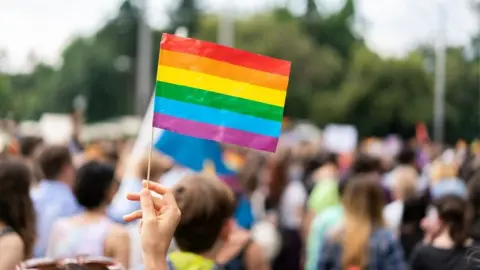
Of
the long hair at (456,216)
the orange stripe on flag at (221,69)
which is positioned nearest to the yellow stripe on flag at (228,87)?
the orange stripe on flag at (221,69)

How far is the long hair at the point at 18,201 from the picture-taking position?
13.1 ft

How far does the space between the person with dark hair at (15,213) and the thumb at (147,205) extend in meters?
1.33

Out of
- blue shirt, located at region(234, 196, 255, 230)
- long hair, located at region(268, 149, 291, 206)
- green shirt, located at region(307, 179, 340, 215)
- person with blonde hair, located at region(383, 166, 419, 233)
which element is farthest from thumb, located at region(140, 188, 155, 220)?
long hair, located at region(268, 149, 291, 206)

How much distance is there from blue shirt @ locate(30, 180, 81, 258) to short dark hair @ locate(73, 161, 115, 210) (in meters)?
0.67

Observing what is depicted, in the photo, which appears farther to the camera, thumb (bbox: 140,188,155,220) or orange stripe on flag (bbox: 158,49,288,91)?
orange stripe on flag (bbox: 158,49,288,91)

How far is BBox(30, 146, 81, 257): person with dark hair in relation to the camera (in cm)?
554

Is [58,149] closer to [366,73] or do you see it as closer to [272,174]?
[272,174]

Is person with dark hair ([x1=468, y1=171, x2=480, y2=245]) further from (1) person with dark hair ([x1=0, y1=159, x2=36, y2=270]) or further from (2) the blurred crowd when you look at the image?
(1) person with dark hair ([x1=0, y1=159, x2=36, y2=270])

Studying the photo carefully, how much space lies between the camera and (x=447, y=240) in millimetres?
4789

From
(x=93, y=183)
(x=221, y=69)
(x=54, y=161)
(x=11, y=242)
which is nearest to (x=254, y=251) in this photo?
(x=93, y=183)

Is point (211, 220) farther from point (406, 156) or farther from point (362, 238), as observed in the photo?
point (406, 156)

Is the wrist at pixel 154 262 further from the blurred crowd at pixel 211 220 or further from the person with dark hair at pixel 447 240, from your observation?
the person with dark hair at pixel 447 240

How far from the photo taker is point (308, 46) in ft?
207

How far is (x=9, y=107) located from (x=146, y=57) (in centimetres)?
2861
